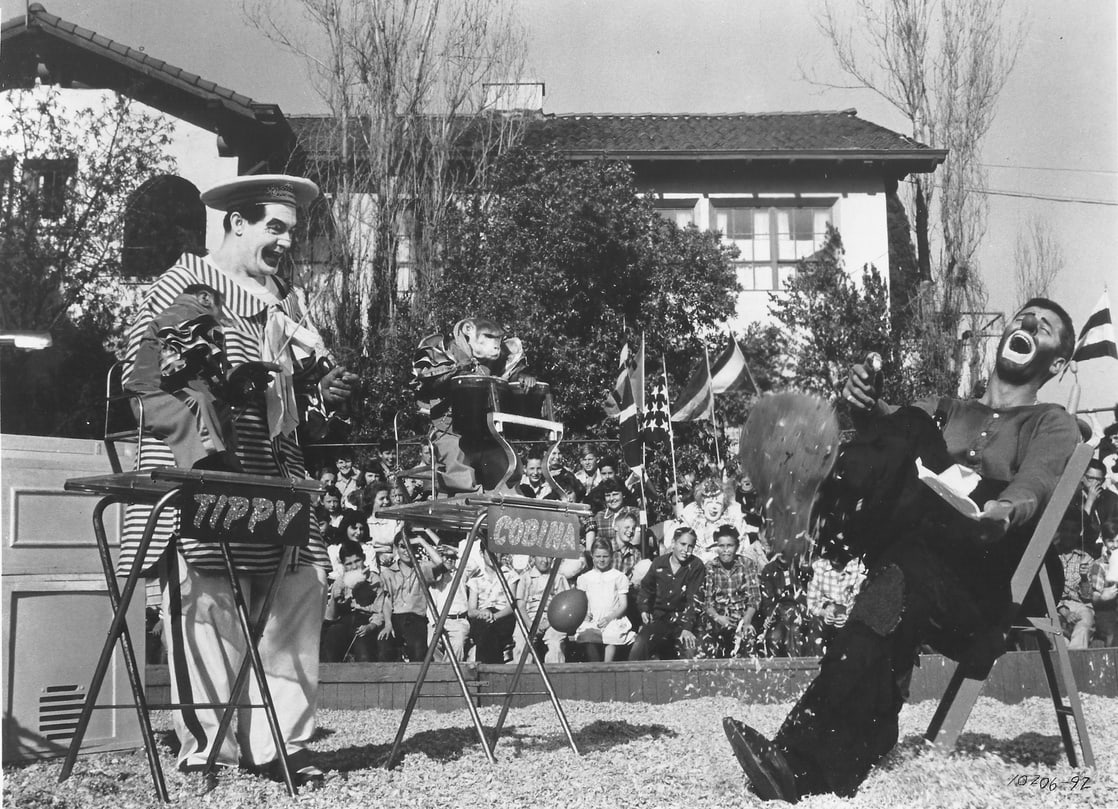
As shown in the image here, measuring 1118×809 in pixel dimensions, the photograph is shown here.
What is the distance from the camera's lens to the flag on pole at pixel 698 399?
1106 centimetres

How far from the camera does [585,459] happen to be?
10.0m

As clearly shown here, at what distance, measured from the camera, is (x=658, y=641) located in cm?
746

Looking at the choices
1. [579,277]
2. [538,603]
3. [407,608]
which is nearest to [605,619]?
[538,603]

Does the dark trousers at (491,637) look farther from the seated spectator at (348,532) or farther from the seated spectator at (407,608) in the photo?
the seated spectator at (348,532)

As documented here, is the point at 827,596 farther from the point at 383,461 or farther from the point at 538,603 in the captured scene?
the point at 383,461

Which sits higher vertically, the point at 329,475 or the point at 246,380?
the point at 246,380

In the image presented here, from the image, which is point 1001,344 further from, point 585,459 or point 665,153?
point 665,153

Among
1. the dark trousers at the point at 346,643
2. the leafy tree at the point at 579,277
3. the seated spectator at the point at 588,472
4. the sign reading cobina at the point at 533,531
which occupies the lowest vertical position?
the dark trousers at the point at 346,643

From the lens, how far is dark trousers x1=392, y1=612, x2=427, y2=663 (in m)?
7.77

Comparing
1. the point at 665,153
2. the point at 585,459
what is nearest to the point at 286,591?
the point at 585,459

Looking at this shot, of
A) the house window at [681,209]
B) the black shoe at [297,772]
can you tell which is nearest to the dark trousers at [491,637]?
the black shoe at [297,772]

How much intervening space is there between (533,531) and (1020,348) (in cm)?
180

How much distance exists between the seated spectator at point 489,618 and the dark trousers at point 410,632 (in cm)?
31

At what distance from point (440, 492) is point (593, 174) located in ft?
24.5
